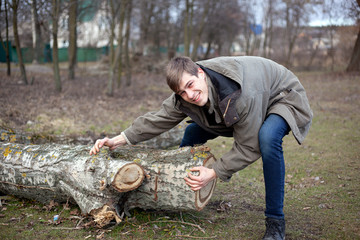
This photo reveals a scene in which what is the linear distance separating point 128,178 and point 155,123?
23.2 inches

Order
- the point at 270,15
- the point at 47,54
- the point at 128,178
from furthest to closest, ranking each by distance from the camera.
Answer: the point at 47,54, the point at 270,15, the point at 128,178

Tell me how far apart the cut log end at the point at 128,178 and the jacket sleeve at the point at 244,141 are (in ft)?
2.22

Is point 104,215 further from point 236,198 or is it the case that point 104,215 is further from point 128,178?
point 236,198

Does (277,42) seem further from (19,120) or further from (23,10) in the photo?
(19,120)

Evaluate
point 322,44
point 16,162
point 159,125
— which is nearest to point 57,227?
point 16,162

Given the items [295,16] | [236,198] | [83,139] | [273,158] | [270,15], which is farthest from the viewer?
[270,15]

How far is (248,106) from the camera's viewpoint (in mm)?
2479

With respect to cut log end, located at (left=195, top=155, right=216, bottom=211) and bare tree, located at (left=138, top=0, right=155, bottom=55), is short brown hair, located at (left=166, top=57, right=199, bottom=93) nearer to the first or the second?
cut log end, located at (left=195, top=155, right=216, bottom=211)

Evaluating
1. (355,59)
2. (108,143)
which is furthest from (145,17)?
(108,143)

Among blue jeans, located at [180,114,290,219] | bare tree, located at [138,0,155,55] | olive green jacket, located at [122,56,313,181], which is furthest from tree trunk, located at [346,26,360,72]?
blue jeans, located at [180,114,290,219]

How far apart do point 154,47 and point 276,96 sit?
23.2 metres

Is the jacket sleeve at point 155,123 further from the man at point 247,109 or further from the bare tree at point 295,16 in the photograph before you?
the bare tree at point 295,16

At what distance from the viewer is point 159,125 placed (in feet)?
10.2

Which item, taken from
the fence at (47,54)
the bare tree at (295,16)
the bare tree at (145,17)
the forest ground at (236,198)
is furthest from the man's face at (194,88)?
the bare tree at (145,17)
